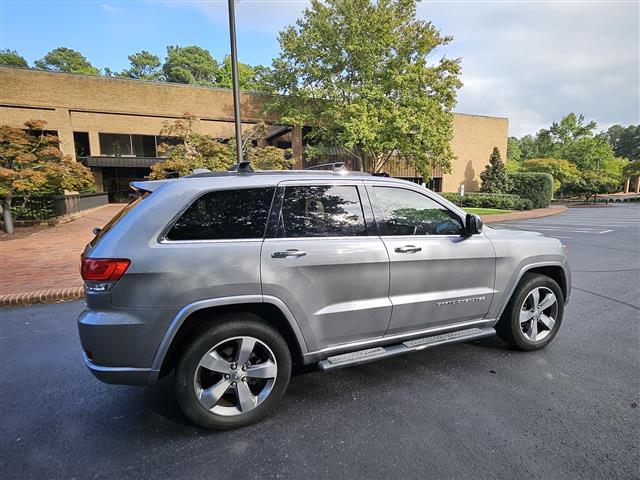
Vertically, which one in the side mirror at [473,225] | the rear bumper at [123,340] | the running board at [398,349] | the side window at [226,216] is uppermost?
the side window at [226,216]

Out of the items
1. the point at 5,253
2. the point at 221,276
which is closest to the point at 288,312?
the point at 221,276

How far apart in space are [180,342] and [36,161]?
14.1m

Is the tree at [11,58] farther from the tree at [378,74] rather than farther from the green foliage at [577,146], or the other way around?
the green foliage at [577,146]

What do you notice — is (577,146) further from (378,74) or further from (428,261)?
(428,261)

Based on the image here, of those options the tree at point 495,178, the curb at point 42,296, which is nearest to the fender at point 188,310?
the curb at point 42,296

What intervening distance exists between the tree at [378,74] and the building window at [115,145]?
1317 cm

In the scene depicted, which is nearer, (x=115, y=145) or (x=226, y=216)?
(x=226, y=216)

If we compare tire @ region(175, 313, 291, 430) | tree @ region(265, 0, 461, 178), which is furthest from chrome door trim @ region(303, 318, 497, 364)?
tree @ region(265, 0, 461, 178)

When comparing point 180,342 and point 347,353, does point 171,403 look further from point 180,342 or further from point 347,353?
point 347,353

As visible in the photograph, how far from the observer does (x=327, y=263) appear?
272 cm

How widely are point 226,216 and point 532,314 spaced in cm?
318

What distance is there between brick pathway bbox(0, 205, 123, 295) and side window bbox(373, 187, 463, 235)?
18.2 ft

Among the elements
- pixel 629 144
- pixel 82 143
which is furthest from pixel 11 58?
pixel 629 144

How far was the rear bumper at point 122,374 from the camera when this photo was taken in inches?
94.0
